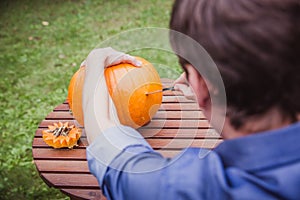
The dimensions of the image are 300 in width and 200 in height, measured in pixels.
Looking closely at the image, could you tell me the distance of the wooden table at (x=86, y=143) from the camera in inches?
62.2

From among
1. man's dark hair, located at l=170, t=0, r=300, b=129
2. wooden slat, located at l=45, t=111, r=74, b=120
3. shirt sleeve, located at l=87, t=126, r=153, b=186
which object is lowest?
wooden slat, located at l=45, t=111, r=74, b=120

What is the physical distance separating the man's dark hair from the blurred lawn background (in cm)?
130

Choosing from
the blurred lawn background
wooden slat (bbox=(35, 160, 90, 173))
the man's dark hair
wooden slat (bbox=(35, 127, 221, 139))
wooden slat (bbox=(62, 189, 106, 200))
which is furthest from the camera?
the blurred lawn background

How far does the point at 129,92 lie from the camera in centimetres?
170

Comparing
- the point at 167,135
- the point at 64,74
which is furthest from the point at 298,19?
the point at 64,74

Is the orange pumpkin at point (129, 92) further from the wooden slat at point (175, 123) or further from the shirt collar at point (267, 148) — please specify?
the shirt collar at point (267, 148)

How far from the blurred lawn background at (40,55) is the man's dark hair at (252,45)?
1.30 metres

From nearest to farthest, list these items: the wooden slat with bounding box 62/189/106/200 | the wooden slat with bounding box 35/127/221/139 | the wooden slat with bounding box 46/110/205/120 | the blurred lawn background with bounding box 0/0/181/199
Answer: the wooden slat with bounding box 62/189/106/200
the wooden slat with bounding box 35/127/221/139
the wooden slat with bounding box 46/110/205/120
the blurred lawn background with bounding box 0/0/181/199

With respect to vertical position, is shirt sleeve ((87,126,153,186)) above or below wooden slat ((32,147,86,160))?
above

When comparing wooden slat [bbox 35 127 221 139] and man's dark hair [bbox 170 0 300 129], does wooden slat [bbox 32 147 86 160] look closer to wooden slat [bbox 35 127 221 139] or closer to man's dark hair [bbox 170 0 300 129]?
wooden slat [bbox 35 127 221 139]

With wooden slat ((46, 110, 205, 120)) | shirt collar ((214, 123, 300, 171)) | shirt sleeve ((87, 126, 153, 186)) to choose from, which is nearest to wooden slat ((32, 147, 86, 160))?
wooden slat ((46, 110, 205, 120))

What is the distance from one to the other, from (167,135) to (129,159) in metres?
0.79

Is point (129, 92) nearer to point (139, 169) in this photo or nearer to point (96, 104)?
point (96, 104)

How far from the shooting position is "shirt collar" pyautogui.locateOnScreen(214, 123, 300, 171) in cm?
87
